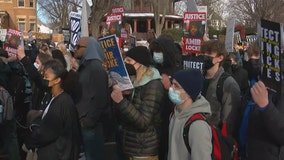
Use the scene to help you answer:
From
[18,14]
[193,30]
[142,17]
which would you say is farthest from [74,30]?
[18,14]

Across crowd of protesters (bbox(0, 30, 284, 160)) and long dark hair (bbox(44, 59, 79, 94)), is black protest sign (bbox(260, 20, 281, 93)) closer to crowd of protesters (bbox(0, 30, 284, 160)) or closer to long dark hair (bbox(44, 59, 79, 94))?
crowd of protesters (bbox(0, 30, 284, 160))

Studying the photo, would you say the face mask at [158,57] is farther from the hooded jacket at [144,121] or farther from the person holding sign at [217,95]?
the hooded jacket at [144,121]

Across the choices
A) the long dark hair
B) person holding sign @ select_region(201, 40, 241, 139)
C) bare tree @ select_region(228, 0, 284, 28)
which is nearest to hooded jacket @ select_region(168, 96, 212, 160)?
person holding sign @ select_region(201, 40, 241, 139)

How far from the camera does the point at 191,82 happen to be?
11.3 feet

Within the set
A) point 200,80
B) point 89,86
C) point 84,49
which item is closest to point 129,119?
point 200,80

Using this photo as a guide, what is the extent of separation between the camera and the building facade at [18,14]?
65381mm

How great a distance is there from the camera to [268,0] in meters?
41.1

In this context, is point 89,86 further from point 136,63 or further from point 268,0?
point 268,0

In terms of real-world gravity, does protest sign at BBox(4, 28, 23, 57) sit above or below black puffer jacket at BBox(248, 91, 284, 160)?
above

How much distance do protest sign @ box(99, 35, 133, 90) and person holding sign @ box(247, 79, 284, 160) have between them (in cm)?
119

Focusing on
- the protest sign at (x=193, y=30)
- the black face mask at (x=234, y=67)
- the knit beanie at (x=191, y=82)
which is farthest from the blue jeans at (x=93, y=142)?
the protest sign at (x=193, y=30)

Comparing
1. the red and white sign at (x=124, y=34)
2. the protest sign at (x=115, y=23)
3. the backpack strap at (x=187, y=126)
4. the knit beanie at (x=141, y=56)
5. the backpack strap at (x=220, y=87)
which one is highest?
the protest sign at (x=115, y=23)

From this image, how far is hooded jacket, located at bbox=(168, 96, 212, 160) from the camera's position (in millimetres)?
3109

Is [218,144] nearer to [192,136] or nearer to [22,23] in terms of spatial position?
[192,136]
